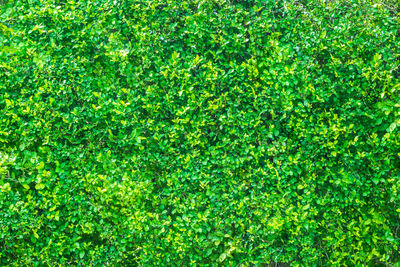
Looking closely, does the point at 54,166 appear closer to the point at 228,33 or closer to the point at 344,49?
the point at 228,33

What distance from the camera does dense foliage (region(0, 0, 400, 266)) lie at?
3645mm

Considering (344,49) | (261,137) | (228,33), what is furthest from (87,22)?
(344,49)

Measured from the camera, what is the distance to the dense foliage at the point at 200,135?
3.64m

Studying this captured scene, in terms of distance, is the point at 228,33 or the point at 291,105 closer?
the point at 291,105

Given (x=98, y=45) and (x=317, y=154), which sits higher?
(x=98, y=45)

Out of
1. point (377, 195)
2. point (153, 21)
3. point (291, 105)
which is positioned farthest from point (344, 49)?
point (153, 21)

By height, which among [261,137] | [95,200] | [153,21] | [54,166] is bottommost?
[95,200]

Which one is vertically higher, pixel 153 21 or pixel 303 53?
pixel 153 21

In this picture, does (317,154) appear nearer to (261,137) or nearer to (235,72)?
(261,137)

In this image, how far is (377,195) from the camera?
12.0 ft

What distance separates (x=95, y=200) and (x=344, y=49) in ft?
10.6

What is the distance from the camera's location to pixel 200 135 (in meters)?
3.78

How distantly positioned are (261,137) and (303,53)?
1.08m

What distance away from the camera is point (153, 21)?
3.91 meters
